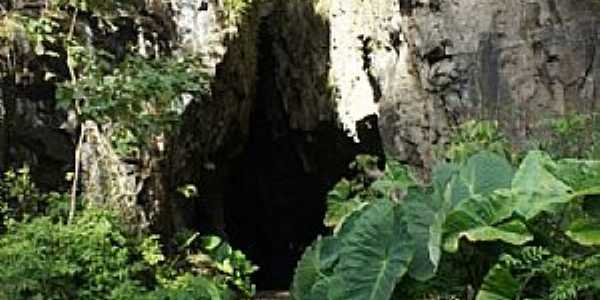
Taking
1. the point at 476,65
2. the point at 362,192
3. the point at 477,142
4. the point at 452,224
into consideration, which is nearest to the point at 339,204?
the point at 362,192

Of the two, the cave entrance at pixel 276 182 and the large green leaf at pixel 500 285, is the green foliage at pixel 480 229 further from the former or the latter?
the cave entrance at pixel 276 182

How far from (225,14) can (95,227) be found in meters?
3.86

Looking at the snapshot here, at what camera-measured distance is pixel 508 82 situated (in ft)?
23.5

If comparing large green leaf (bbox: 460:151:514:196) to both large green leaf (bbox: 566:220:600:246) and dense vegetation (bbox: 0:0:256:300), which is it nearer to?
large green leaf (bbox: 566:220:600:246)

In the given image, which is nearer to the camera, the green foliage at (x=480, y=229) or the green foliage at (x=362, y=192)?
the green foliage at (x=480, y=229)

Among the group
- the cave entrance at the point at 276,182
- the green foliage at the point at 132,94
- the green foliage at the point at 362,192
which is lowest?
the cave entrance at the point at 276,182

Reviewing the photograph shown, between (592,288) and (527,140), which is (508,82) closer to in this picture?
(527,140)

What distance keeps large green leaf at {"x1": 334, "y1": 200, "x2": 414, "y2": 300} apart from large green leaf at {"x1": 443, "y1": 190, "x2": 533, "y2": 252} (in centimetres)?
33

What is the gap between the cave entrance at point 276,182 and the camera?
39.9 feet

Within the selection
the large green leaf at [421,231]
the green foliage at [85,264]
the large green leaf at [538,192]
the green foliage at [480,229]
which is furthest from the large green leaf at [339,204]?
the large green leaf at [538,192]

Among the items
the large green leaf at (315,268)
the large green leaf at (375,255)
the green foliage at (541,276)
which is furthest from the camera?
the large green leaf at (315,268)

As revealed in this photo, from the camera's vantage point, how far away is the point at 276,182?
14141 mm

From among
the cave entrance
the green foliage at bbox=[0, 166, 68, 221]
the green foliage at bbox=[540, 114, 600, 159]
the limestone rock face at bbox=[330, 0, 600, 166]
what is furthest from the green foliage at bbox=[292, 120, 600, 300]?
the cave entrance

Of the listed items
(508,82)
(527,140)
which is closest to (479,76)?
(508,82)
